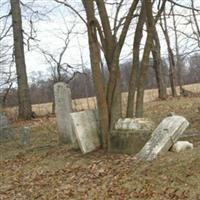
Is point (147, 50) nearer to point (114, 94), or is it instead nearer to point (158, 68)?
point (114, 94)

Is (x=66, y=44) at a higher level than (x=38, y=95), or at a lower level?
higher

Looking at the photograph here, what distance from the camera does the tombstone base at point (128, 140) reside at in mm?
8602

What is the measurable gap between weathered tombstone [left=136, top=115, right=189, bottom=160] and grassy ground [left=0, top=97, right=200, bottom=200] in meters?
0.18

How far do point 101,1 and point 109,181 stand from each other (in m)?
4.21

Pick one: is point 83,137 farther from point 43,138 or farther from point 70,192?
point 43,138

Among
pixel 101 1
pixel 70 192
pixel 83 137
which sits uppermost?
pixel 101 1

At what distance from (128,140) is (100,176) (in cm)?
144

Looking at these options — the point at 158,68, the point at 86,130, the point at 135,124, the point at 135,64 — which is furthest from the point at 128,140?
the point at 158,68

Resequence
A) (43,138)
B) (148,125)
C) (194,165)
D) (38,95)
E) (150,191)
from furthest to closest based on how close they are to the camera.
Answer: (38,95)
(43,138)
(148,125)
(194,165)
(150,191)

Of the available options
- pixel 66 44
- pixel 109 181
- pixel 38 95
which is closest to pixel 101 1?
pixel 109 181

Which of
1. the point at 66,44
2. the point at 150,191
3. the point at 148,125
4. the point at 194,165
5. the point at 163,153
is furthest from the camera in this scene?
the point at 66,44

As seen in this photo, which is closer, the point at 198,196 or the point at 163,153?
the point at 198,196

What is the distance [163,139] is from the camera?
7961 mm

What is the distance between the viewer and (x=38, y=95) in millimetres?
33156
